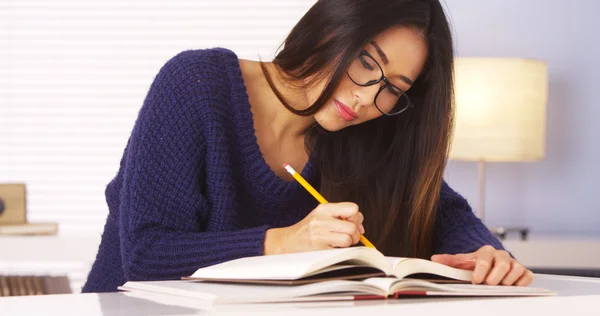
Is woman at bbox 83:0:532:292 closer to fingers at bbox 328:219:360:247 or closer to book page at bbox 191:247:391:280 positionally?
fingers at bbox 328:219:360:247

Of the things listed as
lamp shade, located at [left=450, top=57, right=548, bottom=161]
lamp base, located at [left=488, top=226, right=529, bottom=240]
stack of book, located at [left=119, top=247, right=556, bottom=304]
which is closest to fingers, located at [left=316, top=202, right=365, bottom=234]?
stack of book, located at [left=119, top=247, right=556, bottom=304]

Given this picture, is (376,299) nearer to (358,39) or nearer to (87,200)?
(358,39)

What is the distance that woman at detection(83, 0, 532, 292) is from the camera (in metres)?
1.29

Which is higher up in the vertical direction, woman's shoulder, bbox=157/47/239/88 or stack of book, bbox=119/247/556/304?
woman's shoulder, bbox=157/47/239/88

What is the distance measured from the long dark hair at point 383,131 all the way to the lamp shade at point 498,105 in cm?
97

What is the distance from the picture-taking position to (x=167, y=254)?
1.26 m

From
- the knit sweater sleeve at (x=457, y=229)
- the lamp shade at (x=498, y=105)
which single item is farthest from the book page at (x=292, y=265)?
the lamp shade at (x=498, y=105)

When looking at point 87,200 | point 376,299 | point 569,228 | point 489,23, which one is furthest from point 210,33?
point 376,299

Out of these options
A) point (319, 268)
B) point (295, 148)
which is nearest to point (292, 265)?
point (319, 268)

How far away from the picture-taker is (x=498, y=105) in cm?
255

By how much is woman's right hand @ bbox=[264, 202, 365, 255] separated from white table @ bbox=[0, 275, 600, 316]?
0.24 m

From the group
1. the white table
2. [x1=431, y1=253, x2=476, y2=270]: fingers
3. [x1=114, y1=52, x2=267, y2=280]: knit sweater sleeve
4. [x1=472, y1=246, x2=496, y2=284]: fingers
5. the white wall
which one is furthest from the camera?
the white wall

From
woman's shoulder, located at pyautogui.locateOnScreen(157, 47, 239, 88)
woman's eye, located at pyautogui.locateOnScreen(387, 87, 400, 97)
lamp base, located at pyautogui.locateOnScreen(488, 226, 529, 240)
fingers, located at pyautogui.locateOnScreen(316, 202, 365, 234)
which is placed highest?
woman's shoulder, located at pyautogui.locateOnScreen(157, 47, 239, 88)

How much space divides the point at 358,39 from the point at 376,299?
2.24 ft
